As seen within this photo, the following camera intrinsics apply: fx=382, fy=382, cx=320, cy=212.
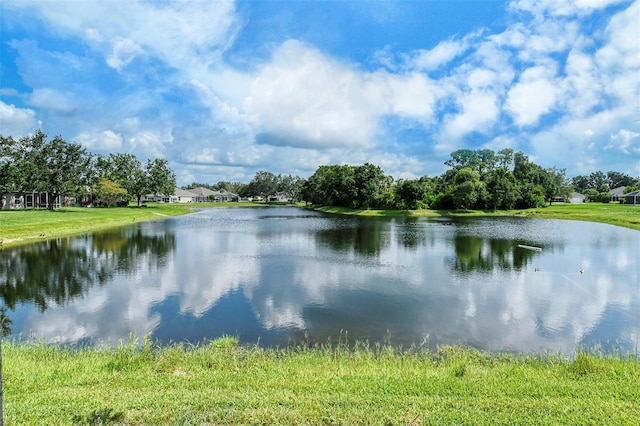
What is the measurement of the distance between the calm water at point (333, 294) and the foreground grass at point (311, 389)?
2402mm

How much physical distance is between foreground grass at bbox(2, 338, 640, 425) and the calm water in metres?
2.40

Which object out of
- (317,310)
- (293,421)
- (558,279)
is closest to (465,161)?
(558,279)

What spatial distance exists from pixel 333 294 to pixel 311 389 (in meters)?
9.77

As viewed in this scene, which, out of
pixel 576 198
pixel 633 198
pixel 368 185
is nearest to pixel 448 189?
pixel 368 185

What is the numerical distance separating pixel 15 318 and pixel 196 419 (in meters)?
11.9

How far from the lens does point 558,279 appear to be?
62.7ft

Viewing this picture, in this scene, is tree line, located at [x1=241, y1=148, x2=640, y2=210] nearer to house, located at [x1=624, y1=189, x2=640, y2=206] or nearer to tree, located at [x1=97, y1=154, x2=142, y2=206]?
house, located at [x1=624, y1=189, x2=640, y2=206]

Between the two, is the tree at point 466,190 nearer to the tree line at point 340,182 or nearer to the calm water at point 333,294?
the tree line at point 340,182

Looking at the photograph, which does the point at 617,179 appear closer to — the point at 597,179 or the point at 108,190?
the point at 597,179

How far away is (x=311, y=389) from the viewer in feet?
21.9

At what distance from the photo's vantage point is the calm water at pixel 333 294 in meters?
12.0

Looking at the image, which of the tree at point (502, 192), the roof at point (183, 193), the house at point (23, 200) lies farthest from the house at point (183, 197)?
the tree at point (502, 192)

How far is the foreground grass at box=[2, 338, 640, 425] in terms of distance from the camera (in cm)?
562

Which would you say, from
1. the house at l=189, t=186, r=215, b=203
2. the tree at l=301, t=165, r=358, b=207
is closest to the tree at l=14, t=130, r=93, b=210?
the tree at l=301, t=165, r=358, b=207
